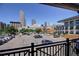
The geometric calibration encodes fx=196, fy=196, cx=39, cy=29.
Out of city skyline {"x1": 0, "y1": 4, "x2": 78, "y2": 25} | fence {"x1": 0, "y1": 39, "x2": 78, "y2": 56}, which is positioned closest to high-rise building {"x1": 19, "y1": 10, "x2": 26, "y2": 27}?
city skyline {"x1": 0, "y1": 4, "x2": 78, "y2": 25}

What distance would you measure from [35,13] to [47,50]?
2.03 feet

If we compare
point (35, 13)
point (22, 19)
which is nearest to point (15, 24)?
point (22, 19)

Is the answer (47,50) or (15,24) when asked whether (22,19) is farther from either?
(47,50)

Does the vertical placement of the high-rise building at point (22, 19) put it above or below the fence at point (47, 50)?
above

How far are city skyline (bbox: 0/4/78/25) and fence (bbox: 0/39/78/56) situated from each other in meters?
0.38

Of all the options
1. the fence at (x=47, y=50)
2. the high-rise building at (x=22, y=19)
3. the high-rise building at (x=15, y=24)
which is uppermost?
the high-rise building at (x=22, y=19)

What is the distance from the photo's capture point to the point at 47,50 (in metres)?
3.12

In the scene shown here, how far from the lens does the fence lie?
2920 mm

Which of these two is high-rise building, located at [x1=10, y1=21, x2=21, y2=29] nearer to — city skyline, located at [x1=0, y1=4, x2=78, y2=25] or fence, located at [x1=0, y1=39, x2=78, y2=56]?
city skyline, located at [x1=0, y1=4, x2=78, y2=25]

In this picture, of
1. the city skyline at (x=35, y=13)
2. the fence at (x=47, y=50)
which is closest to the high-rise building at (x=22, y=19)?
the city skyline at (x=35, y=13)

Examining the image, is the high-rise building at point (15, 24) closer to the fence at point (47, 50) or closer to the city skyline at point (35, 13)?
the city skyline at point (35, 13)

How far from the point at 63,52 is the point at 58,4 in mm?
770

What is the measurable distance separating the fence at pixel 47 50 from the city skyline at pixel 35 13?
1.24 feet

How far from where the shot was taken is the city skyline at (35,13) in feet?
9.80
